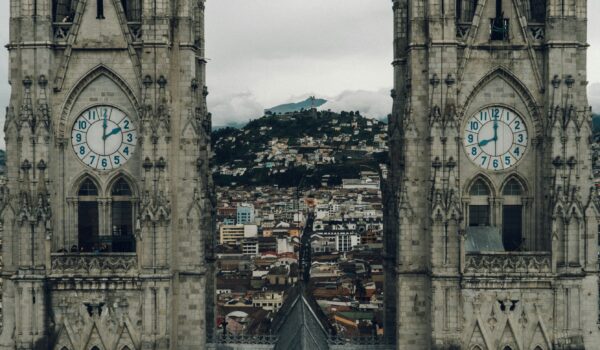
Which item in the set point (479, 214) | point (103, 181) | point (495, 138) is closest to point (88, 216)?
point (103, 181)

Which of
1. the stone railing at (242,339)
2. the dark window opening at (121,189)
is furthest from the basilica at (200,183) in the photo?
the stone railing at (242,339)

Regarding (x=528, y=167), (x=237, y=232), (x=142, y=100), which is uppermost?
(x=142, y=100)

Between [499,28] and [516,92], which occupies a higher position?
[499,28]

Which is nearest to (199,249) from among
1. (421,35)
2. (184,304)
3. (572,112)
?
(184,304)

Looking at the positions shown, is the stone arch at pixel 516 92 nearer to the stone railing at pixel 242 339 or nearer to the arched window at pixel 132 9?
the stone railing at pixel 242 339

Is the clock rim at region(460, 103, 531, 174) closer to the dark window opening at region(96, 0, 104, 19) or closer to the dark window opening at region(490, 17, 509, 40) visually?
the dark window opening at region(490, 17, 509, 40)

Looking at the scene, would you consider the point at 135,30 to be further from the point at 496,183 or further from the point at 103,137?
the point at 496,183

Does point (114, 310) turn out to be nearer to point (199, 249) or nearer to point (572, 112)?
point (199, 249)
